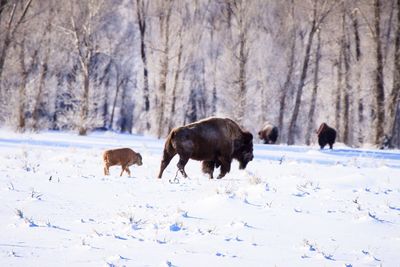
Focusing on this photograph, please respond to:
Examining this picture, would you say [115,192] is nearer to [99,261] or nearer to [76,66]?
[99,261]

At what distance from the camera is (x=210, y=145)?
9.55 meters

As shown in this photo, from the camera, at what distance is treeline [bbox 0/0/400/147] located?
31.6m

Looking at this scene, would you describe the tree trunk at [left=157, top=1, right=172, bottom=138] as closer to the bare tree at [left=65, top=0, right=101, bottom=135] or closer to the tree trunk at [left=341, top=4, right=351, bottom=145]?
the bare tree at [left=65, top=0, right=101, bottom=135]

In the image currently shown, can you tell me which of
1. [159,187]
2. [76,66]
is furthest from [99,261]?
[76,66]

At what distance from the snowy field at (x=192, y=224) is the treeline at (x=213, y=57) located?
A: 20.0 metres

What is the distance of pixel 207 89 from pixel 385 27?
18.8m

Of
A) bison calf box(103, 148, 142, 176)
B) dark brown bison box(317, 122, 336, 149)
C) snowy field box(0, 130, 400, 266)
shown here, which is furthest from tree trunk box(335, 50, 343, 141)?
snowy field box(0, 130, 400, 266)

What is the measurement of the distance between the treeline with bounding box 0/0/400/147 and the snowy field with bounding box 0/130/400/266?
20037mm

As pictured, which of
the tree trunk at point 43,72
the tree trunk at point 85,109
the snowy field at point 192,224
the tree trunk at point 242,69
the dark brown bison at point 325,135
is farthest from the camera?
the tree trunk at point 43,72

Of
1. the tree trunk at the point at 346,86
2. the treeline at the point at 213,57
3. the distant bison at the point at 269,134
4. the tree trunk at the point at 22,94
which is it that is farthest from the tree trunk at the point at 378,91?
the tree trunk at the point at 22,94

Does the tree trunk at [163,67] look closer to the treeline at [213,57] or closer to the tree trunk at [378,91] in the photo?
the treeline at [213,57]

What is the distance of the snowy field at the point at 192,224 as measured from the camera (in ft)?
13.0

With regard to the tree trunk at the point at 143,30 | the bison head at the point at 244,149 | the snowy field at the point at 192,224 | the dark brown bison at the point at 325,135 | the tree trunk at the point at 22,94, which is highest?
the tree trunk at the point at 143,30

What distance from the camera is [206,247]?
4.22 meters
